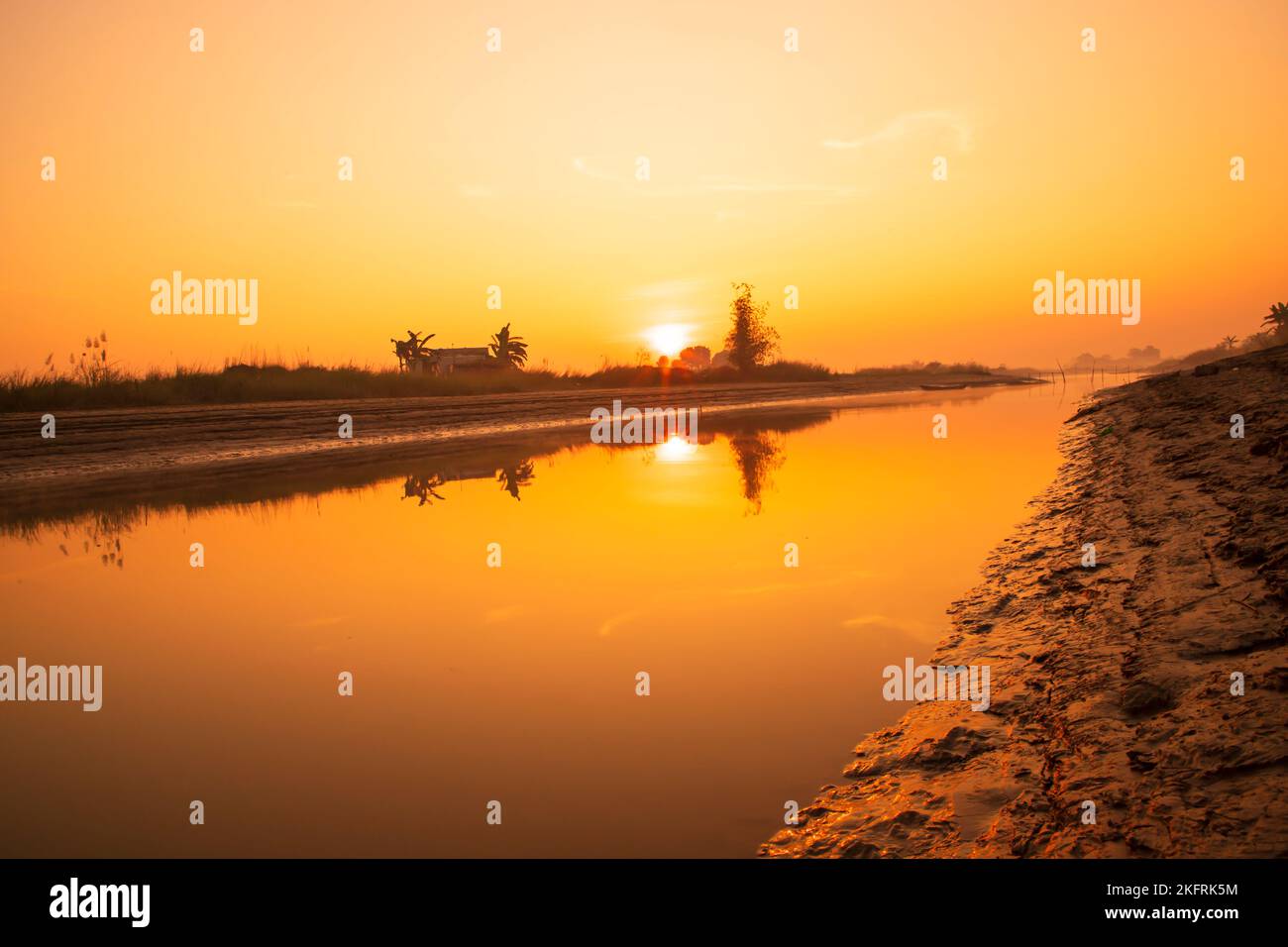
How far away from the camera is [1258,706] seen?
3.87m

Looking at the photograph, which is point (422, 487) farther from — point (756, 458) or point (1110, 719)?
point (1110, 719)

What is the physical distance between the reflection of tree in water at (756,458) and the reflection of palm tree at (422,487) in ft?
18.9

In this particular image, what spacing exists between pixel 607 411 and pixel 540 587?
3287 centimetres

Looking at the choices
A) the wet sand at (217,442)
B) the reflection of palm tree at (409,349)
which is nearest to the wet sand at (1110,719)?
the wet sand at (217,442)

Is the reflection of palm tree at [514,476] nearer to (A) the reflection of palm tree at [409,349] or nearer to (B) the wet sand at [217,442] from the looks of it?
(B) the wet sand at [217,442]

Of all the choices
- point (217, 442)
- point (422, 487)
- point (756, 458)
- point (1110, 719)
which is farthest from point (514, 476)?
point (1110, 719)

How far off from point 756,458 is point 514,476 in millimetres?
6290

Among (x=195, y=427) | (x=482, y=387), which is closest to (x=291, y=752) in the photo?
(x=195, y=427)

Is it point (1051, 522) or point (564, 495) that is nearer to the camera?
point (1051, 522)

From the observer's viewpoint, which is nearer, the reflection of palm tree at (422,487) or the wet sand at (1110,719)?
the wet sand at (1110,719)

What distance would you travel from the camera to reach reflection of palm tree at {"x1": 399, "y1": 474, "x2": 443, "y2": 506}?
1414cm

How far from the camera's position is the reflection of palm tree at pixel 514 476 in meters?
15.3

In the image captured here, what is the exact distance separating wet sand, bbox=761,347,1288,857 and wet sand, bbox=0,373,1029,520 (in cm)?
1500

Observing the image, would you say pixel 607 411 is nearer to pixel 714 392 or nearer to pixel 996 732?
pixel 714 392
